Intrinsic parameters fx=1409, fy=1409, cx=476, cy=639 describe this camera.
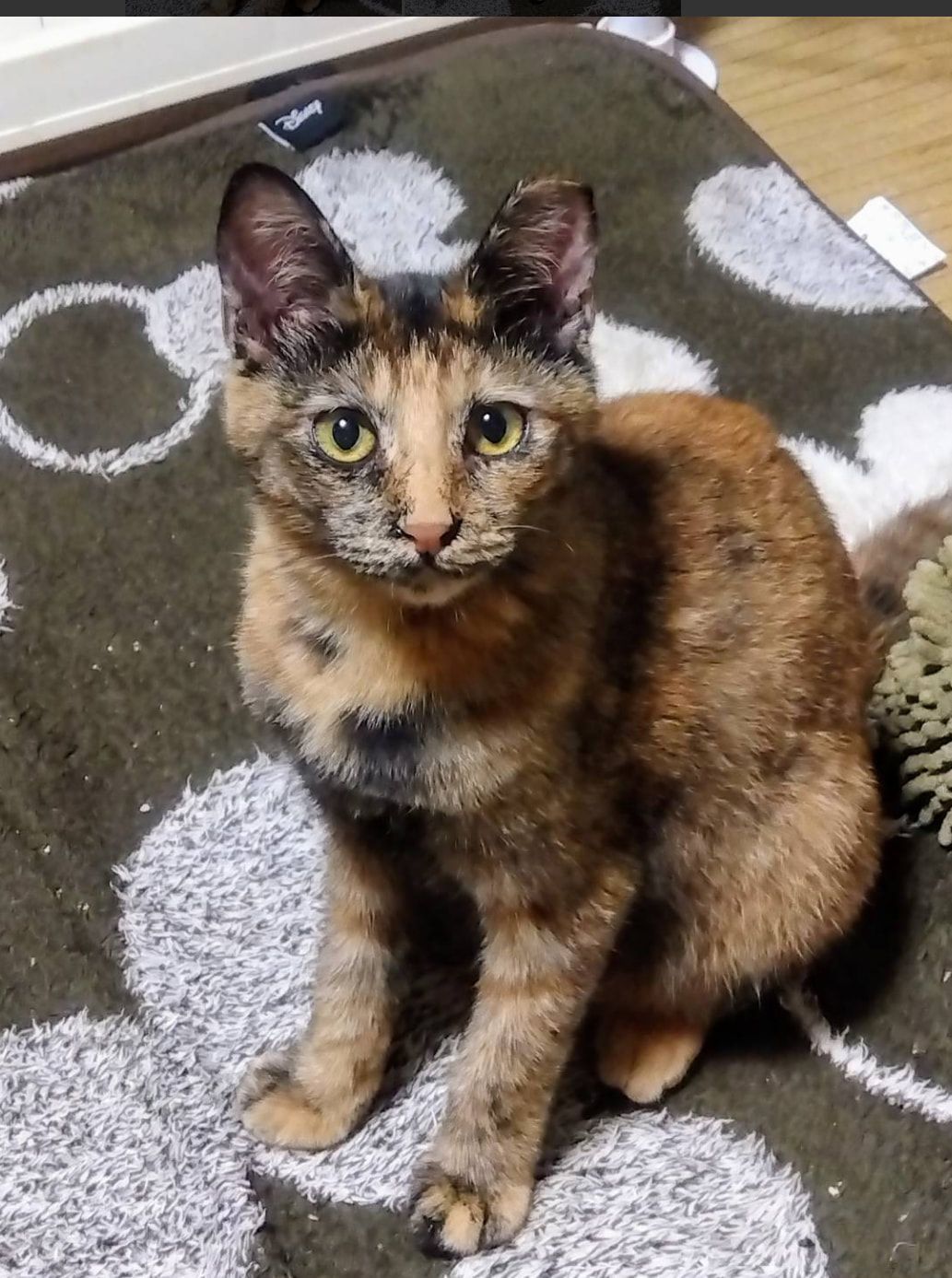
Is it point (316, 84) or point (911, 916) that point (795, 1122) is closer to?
point (911, 916)

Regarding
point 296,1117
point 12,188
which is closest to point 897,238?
point 12,188

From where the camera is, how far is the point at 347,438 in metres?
0.76

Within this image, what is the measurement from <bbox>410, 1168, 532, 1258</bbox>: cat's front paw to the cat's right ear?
56 centimetres

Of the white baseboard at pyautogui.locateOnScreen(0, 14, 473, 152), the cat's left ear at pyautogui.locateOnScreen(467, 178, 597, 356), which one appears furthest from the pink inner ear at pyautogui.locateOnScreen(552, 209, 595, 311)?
the white baseboard at pyautogui.locateOnScreen(0, 14, 473, 152)

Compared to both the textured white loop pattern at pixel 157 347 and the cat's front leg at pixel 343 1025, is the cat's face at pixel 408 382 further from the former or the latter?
the textured white loop pattern at pixel 157 347

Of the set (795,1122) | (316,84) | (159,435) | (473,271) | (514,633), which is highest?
(473,271)

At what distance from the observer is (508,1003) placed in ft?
2.97

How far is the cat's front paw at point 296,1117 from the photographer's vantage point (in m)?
1.00

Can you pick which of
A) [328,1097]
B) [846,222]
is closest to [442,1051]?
[328,1097]

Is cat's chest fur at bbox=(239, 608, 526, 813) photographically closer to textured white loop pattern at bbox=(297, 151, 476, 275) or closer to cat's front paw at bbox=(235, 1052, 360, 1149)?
cat's front paw at bbox=(235, 1052, 360, 1149)

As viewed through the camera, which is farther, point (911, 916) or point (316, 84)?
point (316, 84)

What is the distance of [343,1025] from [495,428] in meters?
0.46

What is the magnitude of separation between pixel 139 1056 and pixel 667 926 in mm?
403

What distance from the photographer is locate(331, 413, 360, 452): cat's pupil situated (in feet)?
2.48
